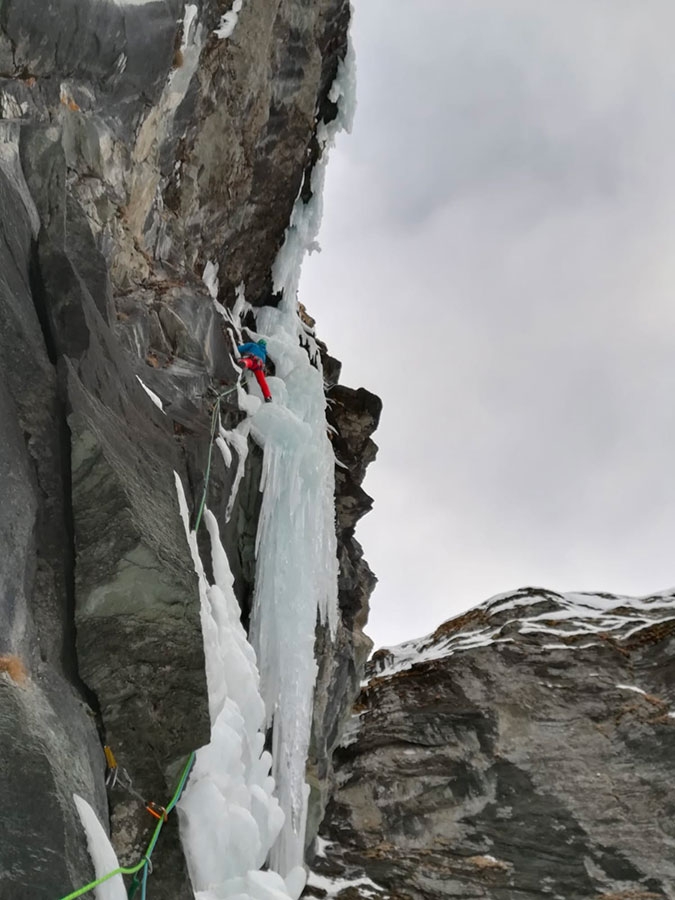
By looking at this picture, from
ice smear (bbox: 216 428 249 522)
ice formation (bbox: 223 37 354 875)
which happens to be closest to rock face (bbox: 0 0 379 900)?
ice smear (bbox: 216 428 249 522)

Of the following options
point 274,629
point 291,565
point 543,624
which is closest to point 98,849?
point 274,629

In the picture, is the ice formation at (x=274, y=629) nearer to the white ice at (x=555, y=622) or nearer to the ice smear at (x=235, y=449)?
the ice smear at (x=235, y=449)

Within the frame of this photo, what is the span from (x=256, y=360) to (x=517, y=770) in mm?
7398

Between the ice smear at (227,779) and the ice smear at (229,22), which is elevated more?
the ice smear at (229,22)

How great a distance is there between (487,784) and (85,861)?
923cm

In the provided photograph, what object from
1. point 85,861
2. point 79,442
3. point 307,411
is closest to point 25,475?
point 79,442

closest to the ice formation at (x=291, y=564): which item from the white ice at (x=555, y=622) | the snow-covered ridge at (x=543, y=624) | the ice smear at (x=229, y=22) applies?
the ice smear at (x=229, y=22)

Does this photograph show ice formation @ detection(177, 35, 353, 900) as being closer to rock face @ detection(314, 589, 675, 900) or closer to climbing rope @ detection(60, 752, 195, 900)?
climbing rope @ detection(60, 752, 195, 900)

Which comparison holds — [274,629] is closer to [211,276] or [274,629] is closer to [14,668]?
[14,668]

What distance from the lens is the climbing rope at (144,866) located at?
3210mm

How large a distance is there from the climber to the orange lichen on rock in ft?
18.3

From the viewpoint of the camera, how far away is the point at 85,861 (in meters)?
3.37

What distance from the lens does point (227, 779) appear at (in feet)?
17.1

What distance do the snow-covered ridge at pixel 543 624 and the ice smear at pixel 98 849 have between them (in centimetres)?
1053
